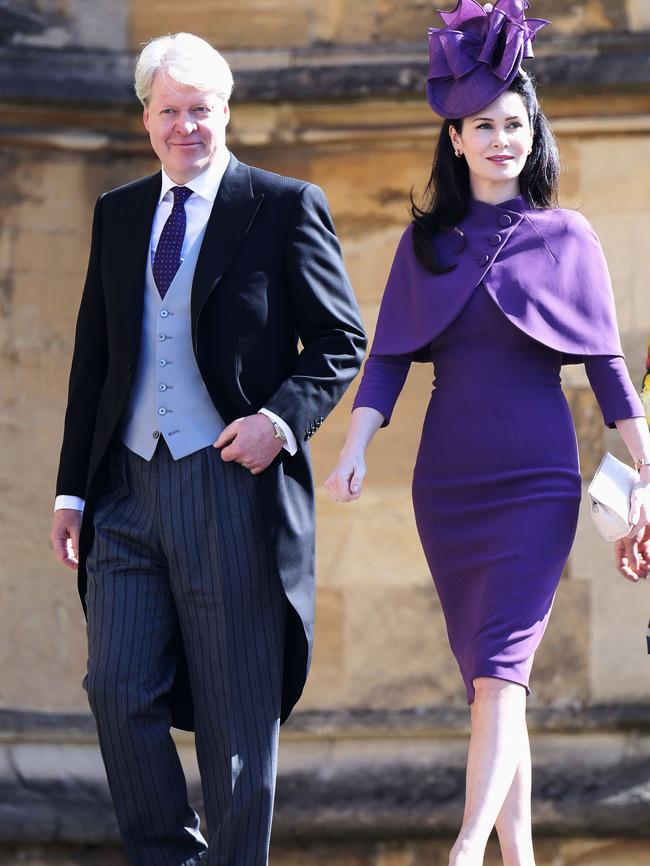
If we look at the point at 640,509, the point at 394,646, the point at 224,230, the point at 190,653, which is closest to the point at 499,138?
the point at 224,230

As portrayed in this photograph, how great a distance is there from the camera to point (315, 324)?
3.96 metres

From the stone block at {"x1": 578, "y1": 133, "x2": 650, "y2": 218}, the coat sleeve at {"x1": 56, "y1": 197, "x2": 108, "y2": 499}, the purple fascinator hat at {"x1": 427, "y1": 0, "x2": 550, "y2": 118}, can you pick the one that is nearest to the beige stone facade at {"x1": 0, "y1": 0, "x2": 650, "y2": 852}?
the stone block at {"x1": 578, "y1": 133, "x2": 650, "y2": 218}

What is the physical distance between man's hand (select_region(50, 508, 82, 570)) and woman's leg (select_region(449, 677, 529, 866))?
927mm

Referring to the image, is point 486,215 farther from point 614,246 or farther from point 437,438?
point 614,246

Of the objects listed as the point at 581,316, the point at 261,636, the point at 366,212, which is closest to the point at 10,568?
the point at 366,212

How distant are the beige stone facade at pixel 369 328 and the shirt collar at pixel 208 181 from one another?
1.41 meters

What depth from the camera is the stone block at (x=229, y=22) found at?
215 inches

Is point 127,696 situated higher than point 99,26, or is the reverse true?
point 99,26

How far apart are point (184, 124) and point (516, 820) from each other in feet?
5.23

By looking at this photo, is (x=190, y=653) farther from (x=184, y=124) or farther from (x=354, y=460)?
(x=184, y=124)

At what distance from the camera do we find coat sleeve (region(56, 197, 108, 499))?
409 cm

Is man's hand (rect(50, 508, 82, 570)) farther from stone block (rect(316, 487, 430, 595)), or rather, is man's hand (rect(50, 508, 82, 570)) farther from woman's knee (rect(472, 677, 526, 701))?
stone block (rect(316, 487, 430, 595))

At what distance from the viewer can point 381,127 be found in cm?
541

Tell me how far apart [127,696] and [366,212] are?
2.08 meters
